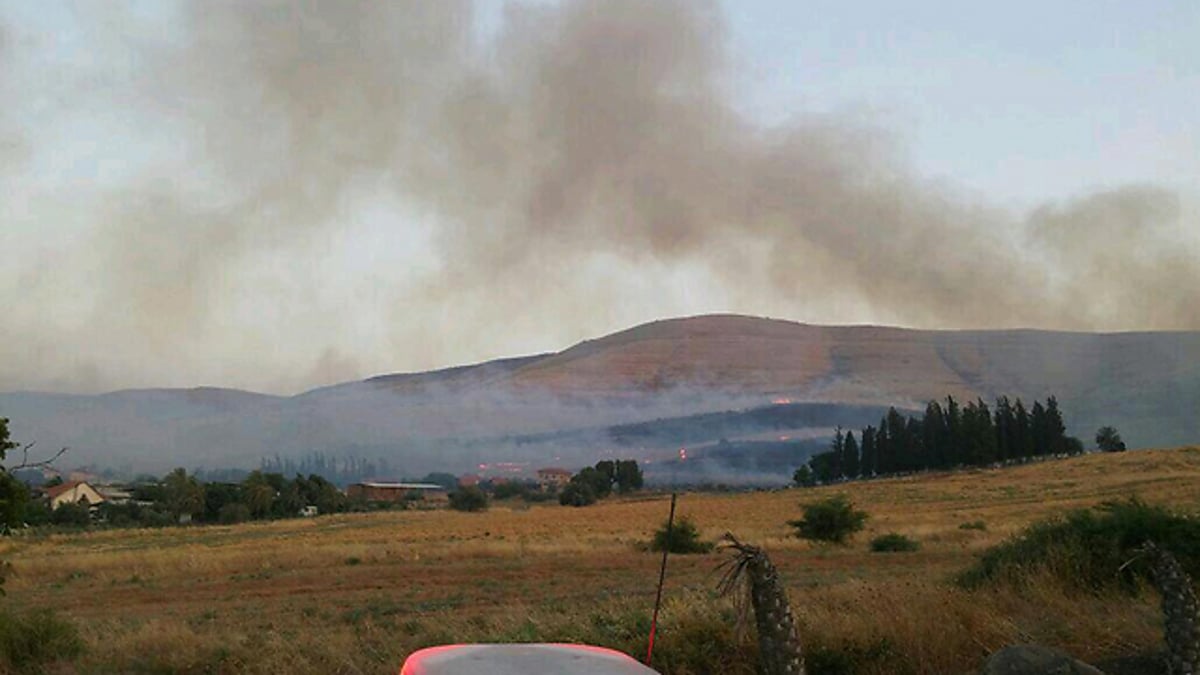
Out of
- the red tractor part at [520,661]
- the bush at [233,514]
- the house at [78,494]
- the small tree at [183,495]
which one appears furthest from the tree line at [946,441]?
the red tractor part at [520,661]

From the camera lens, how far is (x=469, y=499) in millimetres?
113062

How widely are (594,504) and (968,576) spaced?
85318 millimetres

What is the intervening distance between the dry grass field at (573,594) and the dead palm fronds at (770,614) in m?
0.22

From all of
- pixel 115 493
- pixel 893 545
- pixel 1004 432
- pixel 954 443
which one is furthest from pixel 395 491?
pixel 893 545

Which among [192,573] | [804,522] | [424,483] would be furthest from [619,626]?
[424,483]

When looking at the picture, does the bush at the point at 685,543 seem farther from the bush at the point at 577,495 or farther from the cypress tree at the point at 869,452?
the cypress tree at the point at 869,452

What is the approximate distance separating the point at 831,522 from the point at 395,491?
114 meters

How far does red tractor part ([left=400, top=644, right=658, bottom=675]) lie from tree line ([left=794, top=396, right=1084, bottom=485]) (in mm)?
97679

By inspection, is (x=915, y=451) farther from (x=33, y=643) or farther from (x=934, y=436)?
(x=33, y=643)

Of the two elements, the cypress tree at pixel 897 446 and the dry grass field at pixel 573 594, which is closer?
the dry grass field at pixel 573 594

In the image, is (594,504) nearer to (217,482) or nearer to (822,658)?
(217,482)

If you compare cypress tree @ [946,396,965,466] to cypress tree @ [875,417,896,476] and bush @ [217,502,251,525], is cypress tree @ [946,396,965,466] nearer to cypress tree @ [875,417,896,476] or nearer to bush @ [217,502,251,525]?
cypress tree @ [875,417,896,476]

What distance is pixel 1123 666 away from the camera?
27.3ft

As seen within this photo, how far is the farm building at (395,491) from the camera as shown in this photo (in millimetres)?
137375
